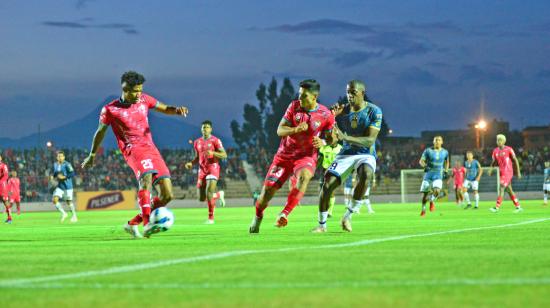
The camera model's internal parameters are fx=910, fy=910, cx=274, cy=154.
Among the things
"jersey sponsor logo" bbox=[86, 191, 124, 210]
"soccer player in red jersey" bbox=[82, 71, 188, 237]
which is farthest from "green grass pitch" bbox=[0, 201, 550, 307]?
"jersey sponsor logo" bbox=[86, 191, 124, 210]

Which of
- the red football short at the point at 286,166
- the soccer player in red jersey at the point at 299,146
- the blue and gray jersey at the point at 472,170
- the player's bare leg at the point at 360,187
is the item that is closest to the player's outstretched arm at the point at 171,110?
the soccer player in red jersey at the point at 299,146

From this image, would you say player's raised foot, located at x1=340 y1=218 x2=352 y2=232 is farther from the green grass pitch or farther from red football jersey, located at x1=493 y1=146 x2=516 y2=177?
red football jersey, located at x1=493 y1=146 x2=516 y2=177

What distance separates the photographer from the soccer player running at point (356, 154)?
14.0 m

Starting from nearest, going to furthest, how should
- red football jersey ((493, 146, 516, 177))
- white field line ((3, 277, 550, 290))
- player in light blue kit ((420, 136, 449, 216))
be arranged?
white field line ((3, 277, 550, 290))
player in light blue kit ((420, 136, 449, 216))
red football jersey ((493, 146, 516, 177))

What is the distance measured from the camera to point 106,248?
1078 centimetres

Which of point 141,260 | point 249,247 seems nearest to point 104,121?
point 249,247

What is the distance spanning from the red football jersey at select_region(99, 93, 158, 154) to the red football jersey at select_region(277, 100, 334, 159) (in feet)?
6.92

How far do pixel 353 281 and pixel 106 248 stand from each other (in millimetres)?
5020

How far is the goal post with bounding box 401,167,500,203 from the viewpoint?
2130 inches

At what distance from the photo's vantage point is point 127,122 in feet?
44.4

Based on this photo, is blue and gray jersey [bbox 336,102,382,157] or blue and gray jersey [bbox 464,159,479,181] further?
blue and gray jersey [bbox 464,159,479,181]

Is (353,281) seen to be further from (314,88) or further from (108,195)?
(108,195)

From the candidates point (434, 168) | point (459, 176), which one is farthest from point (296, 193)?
point (459, 176)

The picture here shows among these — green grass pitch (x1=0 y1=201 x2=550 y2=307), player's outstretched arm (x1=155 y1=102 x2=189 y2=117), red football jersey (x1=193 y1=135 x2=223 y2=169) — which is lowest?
green grass pitch (x1=0 y1=201 x2=550 y2=307)
